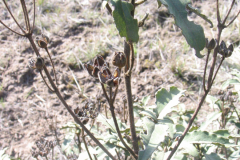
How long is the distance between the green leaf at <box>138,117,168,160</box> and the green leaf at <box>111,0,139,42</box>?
65 cm

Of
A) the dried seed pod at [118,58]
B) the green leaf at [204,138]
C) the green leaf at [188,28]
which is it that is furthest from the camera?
the green leaf at [204,138]

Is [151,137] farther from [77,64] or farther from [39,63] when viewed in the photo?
[77,64]

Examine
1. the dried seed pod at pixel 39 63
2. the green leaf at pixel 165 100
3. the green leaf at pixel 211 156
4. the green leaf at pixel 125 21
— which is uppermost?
the green leaf at pixel 125 21

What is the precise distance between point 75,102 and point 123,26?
2.75m

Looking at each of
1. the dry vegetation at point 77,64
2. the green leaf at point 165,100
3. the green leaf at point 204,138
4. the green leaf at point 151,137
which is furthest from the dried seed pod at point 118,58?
the dry vegetation at point 77,64

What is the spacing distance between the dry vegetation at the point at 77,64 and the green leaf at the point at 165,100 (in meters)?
1.33

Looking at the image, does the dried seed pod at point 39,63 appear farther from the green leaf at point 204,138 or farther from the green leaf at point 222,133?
the green leaf at point 222,133

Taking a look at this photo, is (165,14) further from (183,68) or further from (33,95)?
(33,95)

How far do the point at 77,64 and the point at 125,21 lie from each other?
10.2ft

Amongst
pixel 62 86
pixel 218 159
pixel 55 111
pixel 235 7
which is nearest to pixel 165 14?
pixel 235 7

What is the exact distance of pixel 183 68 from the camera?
3.70 m

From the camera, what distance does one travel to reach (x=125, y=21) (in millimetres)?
990

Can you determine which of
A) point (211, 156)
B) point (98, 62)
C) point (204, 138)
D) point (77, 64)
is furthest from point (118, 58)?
point (77, 64)

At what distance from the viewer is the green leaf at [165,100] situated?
1626 millimetres
